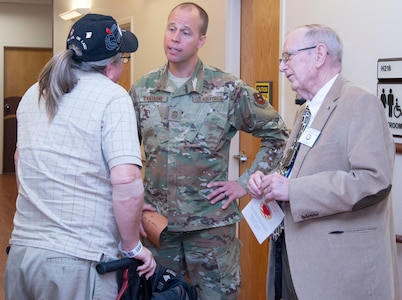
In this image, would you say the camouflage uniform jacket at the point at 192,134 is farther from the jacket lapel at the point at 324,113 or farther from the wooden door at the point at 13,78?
the wooden door at the point at 13,78

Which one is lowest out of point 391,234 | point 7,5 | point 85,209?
point 391,234

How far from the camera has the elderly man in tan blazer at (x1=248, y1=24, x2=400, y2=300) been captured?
1874 mm

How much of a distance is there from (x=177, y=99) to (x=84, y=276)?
1.05m

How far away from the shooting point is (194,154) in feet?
8.52

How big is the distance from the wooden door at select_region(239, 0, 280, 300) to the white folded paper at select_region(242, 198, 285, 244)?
1.61m

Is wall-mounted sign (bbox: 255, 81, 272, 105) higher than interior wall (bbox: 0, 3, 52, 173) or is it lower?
Answer: lower

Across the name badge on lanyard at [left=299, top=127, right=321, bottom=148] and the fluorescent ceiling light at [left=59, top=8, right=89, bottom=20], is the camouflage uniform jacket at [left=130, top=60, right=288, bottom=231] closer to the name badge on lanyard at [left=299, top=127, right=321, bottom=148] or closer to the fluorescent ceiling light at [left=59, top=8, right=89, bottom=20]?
the name badge on lanyard at [left=299, top=127, right=321, bottom=148]

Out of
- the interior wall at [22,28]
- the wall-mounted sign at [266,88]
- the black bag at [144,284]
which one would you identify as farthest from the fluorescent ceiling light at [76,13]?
the black bag at [144,284]

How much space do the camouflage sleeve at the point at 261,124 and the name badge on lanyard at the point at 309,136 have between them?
A: 0.64 meters

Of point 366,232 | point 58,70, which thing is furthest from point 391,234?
point 58,70

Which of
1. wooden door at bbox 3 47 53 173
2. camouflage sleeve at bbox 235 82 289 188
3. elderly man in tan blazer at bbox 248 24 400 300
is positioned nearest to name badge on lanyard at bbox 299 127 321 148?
elderly man in tan blazer at bbox 248 24 400 300

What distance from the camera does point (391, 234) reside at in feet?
6.76

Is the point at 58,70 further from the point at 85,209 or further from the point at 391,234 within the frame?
the point at 391,234

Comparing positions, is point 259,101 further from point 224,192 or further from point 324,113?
point 324,113
